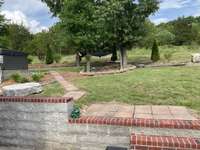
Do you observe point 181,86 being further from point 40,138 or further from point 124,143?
point 40,138

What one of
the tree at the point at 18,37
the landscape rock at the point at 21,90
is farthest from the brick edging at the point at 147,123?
the tree at the point at 18,37

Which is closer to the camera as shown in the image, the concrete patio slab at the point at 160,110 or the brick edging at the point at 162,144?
the brick edging at the point at 162,144

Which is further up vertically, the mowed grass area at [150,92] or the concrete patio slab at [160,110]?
the mowed grass area at [150,92]

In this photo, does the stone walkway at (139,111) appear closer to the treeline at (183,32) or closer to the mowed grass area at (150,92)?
the mowed grass area at (150,92)

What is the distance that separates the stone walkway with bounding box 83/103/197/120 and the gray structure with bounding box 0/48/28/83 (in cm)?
853

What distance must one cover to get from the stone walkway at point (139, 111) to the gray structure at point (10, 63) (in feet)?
28.0

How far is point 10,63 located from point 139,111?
10688 mm

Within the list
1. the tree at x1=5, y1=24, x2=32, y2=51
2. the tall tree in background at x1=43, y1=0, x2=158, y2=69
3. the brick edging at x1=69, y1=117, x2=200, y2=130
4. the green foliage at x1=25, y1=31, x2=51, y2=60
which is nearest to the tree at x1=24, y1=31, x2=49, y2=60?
the green foliage at x1=25, y1=31, x2=51, y2=60

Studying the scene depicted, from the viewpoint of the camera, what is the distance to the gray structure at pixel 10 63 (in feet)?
42.9

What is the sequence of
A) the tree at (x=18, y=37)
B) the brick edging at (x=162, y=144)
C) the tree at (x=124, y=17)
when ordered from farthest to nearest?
the tree at (x=18, y=37) → the tree at (x=124, y=17) → the brick edging at (x=162, y=144)

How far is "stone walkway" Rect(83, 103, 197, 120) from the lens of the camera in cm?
501

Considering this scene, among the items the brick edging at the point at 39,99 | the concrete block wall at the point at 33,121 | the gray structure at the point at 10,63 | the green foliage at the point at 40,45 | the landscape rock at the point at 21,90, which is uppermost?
the green foliage at the point at 40,45

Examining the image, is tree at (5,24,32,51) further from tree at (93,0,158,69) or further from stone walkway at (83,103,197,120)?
stone walkway at (83,103,197,120)

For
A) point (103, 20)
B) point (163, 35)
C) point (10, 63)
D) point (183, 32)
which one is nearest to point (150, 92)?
point (103, 20)
